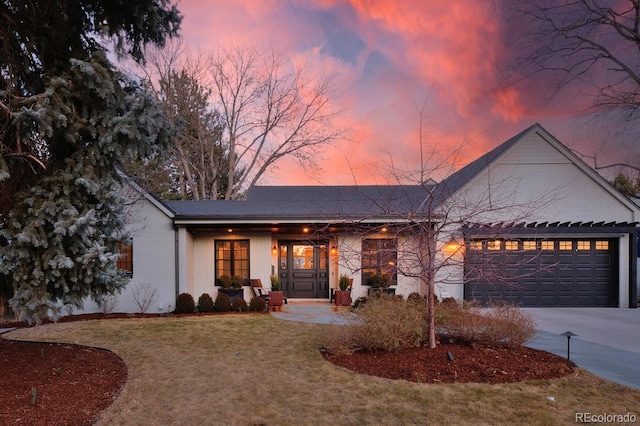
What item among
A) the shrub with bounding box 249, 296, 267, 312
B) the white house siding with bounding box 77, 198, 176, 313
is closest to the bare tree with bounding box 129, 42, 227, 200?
the white house siding with bounding box 77, 198, 176, 313

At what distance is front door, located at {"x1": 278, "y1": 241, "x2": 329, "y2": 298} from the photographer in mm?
13359

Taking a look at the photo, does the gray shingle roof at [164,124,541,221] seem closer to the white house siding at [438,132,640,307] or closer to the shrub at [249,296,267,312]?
the white house siding at [438,132,640,307]

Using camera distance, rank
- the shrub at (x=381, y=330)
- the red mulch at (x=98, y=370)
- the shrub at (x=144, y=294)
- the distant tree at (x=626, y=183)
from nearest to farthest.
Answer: the red mulch at (x=98, y=370), the shrub at (x=381, y=330), the shrub at (x=144, y=294), the distant tree at (x=626, y=183)

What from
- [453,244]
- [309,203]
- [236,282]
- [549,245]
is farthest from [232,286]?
[549,245]

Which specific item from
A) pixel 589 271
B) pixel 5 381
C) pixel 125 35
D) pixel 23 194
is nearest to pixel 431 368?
pixel 5 381

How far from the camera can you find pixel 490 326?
6.44m

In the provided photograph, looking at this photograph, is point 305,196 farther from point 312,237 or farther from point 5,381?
point 5,381

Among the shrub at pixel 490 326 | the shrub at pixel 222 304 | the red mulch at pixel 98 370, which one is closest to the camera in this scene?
the red mulch at pixel 98 370

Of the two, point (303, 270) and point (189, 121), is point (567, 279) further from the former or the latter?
point (189, 121)

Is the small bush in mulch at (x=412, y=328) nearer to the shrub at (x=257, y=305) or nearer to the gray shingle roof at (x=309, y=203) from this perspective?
the gray shingle roof at (x=309, y=203)

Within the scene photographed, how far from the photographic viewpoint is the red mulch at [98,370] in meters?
4.16

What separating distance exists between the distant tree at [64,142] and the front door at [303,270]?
7.98 m

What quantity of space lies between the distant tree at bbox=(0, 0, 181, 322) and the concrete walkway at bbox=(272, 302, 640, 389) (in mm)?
4510

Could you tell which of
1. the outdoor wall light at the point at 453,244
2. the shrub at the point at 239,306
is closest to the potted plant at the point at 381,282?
the outdoor wall light at the point at 453,244
